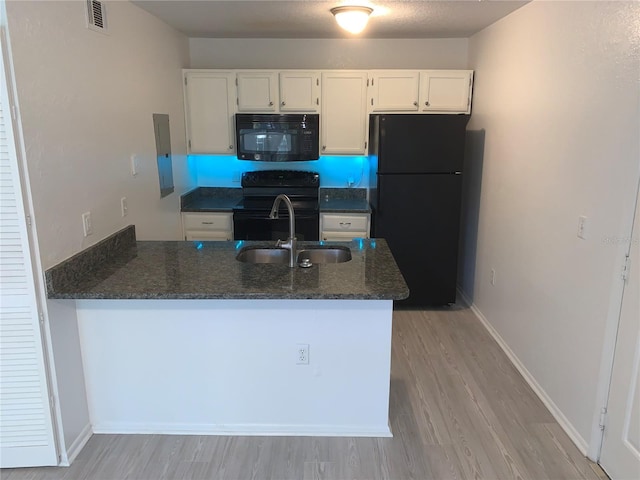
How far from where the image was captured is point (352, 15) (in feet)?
9.68

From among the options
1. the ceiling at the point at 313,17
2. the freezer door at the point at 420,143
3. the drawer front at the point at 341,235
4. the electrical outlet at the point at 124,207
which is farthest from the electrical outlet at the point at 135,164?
the freezer door at the point at 420,143

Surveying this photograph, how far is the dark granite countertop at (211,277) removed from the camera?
207 centimetres

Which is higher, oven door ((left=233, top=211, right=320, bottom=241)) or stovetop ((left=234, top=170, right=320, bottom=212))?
stovetop ((left=234, top=170, right=320, bottom=212))

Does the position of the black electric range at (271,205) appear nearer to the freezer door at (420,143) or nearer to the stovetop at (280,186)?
the stovetop at (280,186)

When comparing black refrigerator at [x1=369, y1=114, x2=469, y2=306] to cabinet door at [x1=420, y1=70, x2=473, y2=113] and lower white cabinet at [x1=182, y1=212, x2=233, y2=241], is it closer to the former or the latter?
cabinet door at [x1=420, y1=70, x2=473, y2=113]

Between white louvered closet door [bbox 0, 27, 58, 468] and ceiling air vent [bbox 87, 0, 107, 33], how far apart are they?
775mm

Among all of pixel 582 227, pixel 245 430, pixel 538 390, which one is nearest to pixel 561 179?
pixel 582 227

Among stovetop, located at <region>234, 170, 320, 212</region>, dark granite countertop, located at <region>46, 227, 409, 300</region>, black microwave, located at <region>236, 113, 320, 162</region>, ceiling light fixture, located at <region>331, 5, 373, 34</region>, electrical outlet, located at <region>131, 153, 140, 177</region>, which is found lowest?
dark granite countertop, located at <region>46, 227, 409, 300</region>

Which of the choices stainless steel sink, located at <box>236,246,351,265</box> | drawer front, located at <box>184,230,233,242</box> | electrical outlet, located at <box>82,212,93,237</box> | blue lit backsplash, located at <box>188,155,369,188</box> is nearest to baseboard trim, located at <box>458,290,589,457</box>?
stainless steel sink, located at <box>236,246,351,265</box>

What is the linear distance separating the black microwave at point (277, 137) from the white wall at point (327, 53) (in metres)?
0.64

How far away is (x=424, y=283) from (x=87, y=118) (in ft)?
9.37

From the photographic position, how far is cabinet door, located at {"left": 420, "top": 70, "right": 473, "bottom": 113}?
401 cm

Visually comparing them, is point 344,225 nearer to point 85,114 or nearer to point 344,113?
point 344,113

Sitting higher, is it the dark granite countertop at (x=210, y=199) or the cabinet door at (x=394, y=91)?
the cabinet door at (x=394, y=91)
